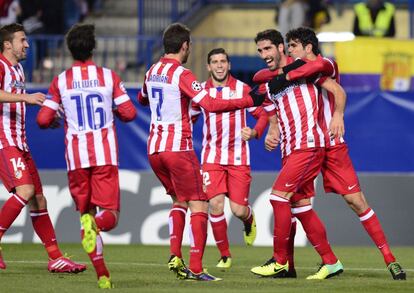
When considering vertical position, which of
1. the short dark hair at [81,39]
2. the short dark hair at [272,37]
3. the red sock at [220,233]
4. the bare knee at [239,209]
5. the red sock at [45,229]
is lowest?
the red sock at [220,233]

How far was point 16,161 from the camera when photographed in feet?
37.8

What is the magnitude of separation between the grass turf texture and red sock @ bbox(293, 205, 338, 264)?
0.23m

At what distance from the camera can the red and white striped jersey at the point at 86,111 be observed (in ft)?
34.2

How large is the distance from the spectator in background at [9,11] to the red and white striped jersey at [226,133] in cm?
762

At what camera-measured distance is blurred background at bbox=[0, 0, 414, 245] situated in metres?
15.6

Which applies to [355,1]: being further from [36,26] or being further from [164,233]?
[164,233]

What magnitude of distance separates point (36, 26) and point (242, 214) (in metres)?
9.26

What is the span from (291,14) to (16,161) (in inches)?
367

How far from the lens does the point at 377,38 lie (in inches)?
728

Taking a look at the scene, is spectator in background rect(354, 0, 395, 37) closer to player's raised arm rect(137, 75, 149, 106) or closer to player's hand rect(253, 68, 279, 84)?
player's hand rect(253, 68, 279, 84)

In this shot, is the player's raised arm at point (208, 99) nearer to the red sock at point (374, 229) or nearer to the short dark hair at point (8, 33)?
the red sock at point (374, 229)

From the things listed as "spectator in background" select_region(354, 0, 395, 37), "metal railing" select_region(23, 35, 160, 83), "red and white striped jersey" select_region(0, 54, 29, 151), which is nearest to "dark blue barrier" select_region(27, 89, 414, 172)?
"metal railing" select_region(23, 35, 160, 83)

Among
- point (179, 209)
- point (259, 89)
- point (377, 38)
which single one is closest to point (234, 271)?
point (179, 209)

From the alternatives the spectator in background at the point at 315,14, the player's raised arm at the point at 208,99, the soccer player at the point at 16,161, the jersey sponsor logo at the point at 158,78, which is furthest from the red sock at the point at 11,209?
the spectator in background at the point at 315,14
